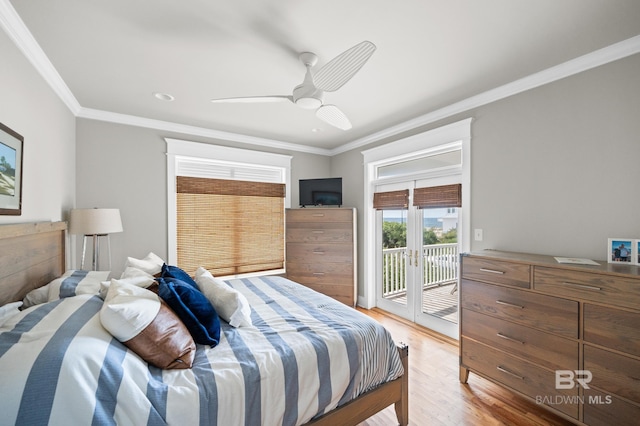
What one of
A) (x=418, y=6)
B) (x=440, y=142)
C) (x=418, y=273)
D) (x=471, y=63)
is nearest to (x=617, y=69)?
(x=471, y=63)

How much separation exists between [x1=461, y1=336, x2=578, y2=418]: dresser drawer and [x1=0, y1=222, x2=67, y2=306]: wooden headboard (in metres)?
3.16

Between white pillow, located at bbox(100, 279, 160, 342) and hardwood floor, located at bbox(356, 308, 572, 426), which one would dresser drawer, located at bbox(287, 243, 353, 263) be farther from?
white pillow, located at bbox(100, 279, 160, 342)

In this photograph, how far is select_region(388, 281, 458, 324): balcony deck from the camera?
3.11 meters

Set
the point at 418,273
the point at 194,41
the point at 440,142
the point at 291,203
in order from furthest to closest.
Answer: the point at 291,203, the point at 418,273, the point at 440,142, the point at 194,41

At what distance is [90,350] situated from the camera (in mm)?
1000

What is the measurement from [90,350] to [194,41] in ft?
6.11

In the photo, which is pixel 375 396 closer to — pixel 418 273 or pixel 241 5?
pixel 418 273

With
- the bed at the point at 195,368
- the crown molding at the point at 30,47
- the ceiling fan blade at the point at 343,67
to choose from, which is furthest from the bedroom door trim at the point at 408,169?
the crown molding at the point at 30,47

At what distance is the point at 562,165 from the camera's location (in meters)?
2.15

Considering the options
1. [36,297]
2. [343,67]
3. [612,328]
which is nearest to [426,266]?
[612,328]

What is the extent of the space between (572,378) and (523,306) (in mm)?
460

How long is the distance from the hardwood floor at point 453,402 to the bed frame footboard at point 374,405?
0.18 m

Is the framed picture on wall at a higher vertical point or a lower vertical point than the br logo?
higher

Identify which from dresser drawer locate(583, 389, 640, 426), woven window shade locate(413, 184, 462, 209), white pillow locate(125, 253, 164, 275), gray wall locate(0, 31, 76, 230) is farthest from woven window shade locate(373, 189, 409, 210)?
gray wall locate(0, 31, 76, 230)
